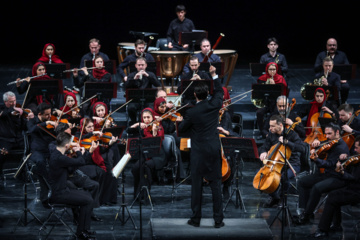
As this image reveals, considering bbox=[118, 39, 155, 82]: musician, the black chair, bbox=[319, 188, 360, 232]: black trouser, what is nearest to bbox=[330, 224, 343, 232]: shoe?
bbox=[319, 188, 360, 232]: black trouser

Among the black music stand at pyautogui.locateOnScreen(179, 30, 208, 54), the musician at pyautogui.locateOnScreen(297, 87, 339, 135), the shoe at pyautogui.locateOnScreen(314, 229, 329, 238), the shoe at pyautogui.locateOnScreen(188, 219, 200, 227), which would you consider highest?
the black music stand at pyautogui.locateOnScreen(179, 30, 208, 54)

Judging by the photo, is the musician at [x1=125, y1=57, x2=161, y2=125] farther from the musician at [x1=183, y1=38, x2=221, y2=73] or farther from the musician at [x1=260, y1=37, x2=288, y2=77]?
the musician at [x1=260, y1=37, x2=288, y2=77]

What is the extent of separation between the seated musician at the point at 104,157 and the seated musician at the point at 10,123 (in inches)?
40.8

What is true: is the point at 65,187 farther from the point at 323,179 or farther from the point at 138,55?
the point at 138,55

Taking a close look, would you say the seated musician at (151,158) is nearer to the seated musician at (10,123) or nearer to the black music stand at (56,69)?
the seated musician at (10,123)

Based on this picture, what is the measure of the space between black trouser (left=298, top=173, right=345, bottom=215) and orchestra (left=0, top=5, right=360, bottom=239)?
0.01m

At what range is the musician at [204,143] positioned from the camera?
562cm

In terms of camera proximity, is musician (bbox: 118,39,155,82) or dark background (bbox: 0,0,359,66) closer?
musician (bbox: 118,39,155,82)

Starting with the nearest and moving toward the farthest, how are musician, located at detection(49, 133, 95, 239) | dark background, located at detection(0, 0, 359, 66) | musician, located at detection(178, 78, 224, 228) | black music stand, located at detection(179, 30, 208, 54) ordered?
musician, located at detection(178, 78, 224, 228), musician, located at detection(49, 133, 95, 239), black music stand, located at detection(179, 30, 208, 54), dark background, located at detection(0, 0, 359, 66)

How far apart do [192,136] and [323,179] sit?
1684 millimetres

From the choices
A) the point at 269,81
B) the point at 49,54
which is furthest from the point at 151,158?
the point at 49,54

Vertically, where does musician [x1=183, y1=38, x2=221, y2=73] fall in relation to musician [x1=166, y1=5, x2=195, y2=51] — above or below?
below

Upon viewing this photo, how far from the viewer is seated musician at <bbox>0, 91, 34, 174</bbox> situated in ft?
25.2

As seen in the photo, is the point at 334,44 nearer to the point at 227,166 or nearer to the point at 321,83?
the point at 321,83
